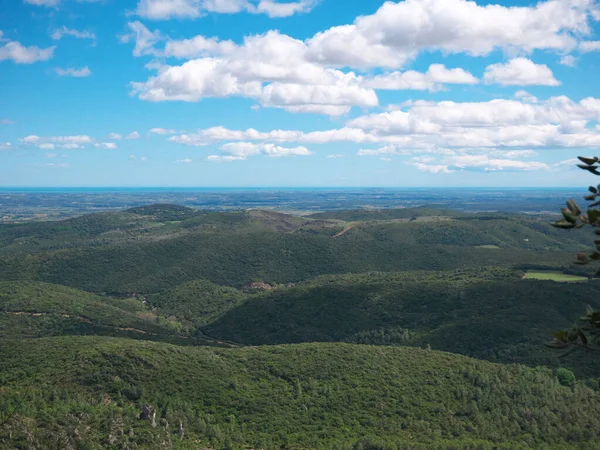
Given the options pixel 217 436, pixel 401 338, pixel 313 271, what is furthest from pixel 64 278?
pixel 217 436

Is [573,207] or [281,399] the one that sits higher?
[573,207]

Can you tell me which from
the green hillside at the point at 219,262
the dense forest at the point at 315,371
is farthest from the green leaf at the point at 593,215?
the green hillside at the point at 219,262

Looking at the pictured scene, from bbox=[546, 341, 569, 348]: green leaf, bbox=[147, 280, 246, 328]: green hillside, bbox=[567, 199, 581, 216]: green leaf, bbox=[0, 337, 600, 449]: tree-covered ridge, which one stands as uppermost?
bbox=[567, 199, 581, 216]: green leaf

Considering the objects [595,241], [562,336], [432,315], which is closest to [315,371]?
[432,315]

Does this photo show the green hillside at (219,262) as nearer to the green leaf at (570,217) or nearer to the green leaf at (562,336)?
the green leaf at (562,336)

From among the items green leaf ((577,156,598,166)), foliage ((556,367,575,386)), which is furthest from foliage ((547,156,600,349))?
foliage ((556,367,575,386))

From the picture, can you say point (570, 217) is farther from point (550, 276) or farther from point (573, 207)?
point (550, 276)

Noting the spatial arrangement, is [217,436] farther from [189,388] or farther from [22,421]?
[22,421]

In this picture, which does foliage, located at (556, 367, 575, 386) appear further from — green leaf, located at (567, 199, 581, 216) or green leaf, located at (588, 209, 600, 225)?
green leaf, located at (588, 209, 600, 225)
